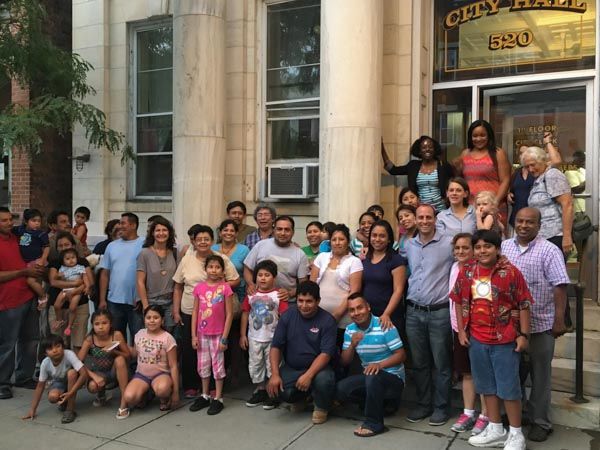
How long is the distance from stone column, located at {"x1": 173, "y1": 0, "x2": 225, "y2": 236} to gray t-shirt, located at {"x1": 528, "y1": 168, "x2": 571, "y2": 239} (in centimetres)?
436

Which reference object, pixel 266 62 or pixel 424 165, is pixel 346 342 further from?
pixel 266 62

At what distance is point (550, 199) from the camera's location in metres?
5.56

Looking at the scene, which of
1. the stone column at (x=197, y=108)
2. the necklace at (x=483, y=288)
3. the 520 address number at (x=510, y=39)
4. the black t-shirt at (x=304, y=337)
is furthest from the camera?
the stone column at (x=197, y=108)

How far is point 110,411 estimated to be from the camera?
18.9 feet

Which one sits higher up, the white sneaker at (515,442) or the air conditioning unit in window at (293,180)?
the air conditioning unit in window at (293,180)

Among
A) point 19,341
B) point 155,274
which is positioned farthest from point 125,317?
point 19,341

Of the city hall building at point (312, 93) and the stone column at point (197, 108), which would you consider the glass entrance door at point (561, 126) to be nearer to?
the city hall building at point (312, 93)

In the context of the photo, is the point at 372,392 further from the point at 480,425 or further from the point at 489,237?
the point at 489,237

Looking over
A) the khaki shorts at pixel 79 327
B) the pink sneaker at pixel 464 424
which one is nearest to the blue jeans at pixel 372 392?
the pink sneaker at pixel 464 424

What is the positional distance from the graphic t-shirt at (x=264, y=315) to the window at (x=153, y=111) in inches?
184

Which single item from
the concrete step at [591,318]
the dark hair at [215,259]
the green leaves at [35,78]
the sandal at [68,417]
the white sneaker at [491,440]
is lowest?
the sandal at [68,417]

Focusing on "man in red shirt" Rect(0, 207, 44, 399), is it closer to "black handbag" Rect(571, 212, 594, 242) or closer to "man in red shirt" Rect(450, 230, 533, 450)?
"man in red shirt" Rect(450, 230, 533, 450)

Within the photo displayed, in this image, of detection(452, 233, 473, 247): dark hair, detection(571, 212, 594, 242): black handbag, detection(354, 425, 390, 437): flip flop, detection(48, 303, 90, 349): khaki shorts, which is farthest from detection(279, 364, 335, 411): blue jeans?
detection(571, 212, 594, 242): black handbag

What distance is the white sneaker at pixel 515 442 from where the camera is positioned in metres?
4.42
